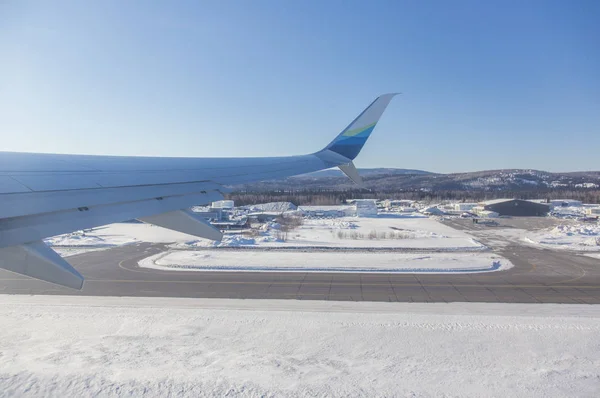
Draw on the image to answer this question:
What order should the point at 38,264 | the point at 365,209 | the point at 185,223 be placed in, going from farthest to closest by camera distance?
1. the point at 365,209
2. the point at 185,223
3. the point at 38,264

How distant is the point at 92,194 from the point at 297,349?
6633 millimetres

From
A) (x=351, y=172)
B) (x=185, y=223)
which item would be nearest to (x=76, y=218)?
(x=185, y=223)

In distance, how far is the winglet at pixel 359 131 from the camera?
647 cm

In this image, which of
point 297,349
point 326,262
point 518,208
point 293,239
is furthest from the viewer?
point 518,208

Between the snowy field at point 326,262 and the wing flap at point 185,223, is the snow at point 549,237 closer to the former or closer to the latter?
the snowy field at point 326,262

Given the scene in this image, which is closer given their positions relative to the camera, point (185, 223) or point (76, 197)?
point (76, 197)

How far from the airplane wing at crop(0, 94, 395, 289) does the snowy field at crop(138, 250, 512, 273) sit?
12.3 m

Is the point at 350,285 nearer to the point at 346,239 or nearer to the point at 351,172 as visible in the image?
the point at 351,172

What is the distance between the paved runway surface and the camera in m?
13.0

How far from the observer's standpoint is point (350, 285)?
567 inches

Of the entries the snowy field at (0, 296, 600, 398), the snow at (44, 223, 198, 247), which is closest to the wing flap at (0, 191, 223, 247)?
the snowy field at (0, 296, 600, 398)

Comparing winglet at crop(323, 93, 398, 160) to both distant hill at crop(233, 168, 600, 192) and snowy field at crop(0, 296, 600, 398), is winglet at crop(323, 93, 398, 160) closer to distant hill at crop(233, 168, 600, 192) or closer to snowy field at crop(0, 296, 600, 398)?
snowy field at crop(0, 296, 600, 398)

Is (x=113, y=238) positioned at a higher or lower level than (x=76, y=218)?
lower

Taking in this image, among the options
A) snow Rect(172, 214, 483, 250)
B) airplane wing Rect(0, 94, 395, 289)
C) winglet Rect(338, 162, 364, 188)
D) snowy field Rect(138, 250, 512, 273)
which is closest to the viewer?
airplane wing Rect(0, 94, 395, 289)
